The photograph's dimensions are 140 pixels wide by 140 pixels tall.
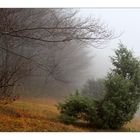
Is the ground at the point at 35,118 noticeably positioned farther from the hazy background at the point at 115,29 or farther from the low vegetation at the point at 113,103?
the hazy background at the point at 115,29

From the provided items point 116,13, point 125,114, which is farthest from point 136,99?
point 116,13

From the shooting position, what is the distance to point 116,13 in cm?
1246

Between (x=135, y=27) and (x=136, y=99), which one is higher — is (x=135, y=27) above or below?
above

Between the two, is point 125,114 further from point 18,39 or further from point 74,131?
point 18,39

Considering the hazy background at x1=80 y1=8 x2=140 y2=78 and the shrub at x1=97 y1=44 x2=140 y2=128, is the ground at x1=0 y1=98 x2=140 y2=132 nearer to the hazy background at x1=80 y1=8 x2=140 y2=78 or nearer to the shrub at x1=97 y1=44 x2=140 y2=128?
the shrub at x1=97 y1=44 x2=140 y2=128

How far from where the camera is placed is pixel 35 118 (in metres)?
12.5

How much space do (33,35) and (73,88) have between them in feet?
3.04

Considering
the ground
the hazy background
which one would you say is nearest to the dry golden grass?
the ground

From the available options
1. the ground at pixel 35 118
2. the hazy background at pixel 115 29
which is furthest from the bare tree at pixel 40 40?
the ground at pixel 35 118

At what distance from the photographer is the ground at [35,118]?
12.4m

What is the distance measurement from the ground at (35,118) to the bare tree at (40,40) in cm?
21

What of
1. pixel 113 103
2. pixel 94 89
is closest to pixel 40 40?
pixel 94 89

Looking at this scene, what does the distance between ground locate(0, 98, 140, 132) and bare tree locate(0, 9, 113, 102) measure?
0.21 meters

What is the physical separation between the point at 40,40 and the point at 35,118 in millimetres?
1083
